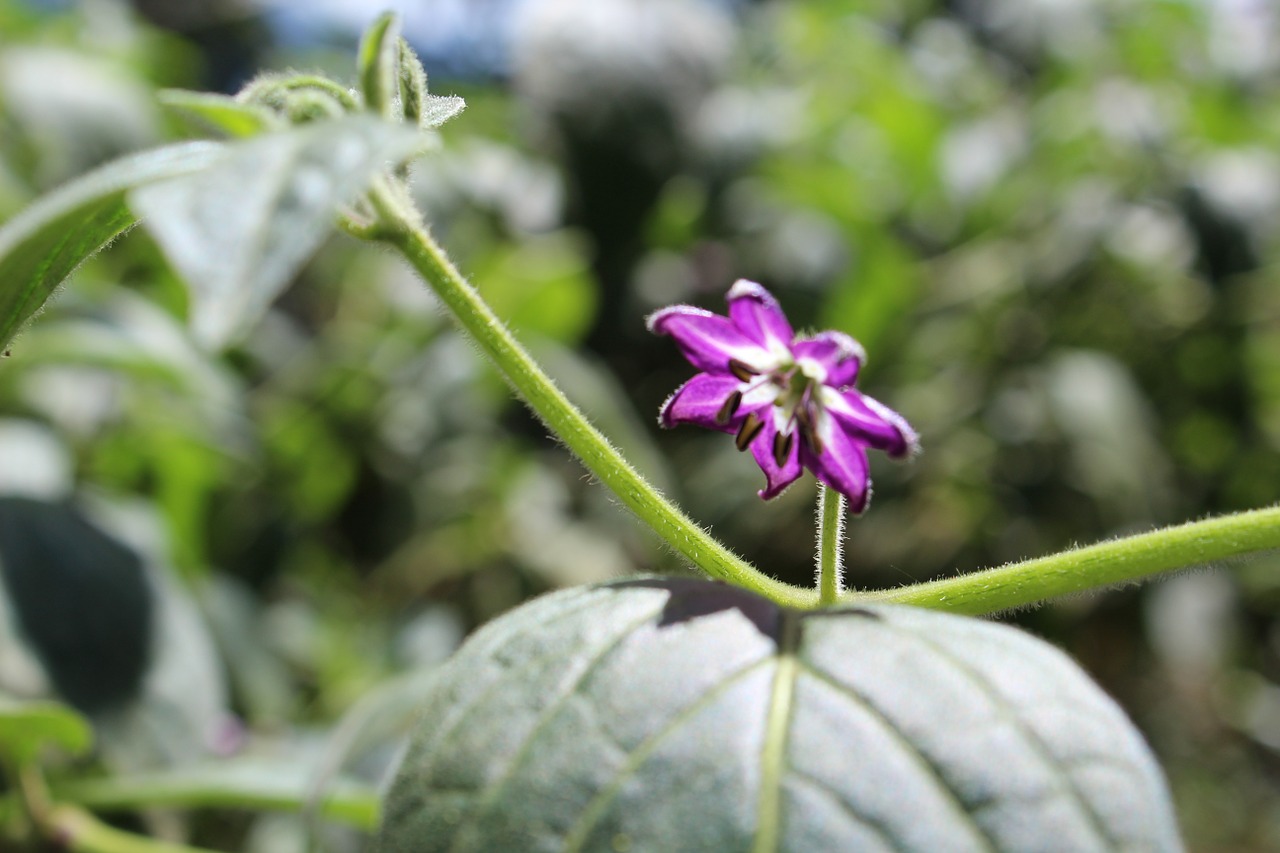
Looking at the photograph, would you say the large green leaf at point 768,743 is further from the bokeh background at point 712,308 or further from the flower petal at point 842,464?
the bokeh background at point 712,308

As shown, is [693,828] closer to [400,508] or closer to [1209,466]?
[400,508]

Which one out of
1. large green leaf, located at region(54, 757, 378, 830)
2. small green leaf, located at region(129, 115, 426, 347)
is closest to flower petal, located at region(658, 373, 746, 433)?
small green leaf, located at region(129, 115, 426, 347)

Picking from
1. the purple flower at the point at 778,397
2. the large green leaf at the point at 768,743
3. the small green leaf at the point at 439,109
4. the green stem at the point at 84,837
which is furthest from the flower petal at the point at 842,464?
the green stem at the point at 84,837

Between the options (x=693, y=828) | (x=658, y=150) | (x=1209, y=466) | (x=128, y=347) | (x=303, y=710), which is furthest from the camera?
(x=1209, y=466)

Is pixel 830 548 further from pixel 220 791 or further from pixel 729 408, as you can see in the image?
pixel 220 791

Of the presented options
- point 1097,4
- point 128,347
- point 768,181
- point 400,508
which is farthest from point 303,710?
point 1097,4
